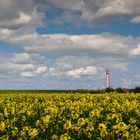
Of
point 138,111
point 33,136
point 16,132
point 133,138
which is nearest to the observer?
point 133,138

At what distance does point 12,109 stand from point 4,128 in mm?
6123

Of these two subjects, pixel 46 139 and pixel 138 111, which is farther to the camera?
pixel 138 111

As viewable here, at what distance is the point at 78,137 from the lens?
550 inches

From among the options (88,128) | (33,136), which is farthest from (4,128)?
(88,128)

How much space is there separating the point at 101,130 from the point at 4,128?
3.64 metres

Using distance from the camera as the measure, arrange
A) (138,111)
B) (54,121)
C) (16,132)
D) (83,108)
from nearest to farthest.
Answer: (16,132) → (54,121) → (138,111) → (83,108)

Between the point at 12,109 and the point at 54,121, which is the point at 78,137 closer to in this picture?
the point at 54,121

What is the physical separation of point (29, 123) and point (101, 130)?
16.7ft

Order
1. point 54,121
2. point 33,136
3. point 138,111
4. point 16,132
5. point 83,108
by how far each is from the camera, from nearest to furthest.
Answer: point 33,136 → point 16,132 → point 54,121 → point 138,111 → point 83,108

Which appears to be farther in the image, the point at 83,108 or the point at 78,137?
the point at 83,108

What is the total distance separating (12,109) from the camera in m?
21.1

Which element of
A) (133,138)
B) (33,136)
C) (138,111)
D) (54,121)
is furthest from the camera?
(138,111)

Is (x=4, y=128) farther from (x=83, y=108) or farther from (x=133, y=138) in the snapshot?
(x=83, y=108)

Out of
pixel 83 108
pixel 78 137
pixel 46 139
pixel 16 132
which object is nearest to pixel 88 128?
pixel 78 137
